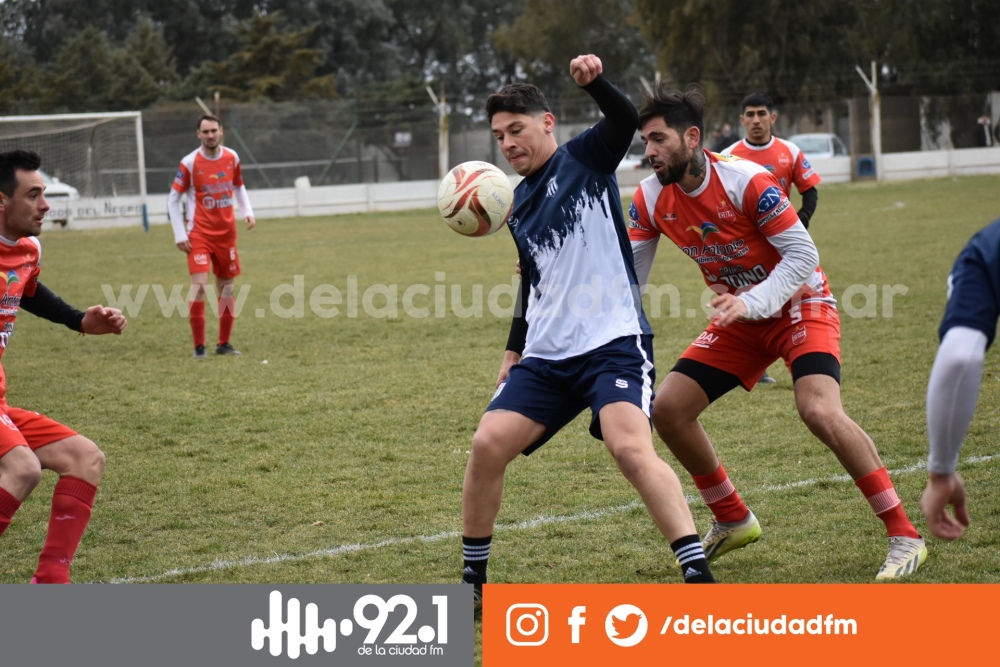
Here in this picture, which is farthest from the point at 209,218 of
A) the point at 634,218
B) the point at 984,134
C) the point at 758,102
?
the point at 984,134

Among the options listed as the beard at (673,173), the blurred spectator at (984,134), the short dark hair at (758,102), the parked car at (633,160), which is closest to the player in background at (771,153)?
the short dark hair at (758,102)

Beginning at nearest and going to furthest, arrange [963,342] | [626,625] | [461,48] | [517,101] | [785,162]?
[963,342] → [626,625] → [517,101] → [785,162] → [461,48]

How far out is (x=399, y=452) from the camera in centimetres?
682

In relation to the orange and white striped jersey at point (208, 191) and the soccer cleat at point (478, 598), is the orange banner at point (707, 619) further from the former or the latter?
the orange and white striped jersey at point (208, 191)

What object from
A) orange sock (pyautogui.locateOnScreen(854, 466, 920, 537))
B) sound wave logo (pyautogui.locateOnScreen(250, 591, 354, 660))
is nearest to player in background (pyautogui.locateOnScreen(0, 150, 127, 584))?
sound wave logo (pyautogui.locateOnScreen(250, 591, 354, 660))

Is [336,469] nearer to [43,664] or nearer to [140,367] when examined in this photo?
[43,664]

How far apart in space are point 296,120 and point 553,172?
29296mm

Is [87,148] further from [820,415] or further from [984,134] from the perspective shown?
[984,134]

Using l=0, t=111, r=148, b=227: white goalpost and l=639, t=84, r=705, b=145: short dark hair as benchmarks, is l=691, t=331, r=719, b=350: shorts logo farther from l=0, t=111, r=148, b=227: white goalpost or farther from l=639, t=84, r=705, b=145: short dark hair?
l=0, t=111, r=148, b=227: white goalpost

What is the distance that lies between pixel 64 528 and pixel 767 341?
2.93 metres

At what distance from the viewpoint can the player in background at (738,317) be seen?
444 centimetres

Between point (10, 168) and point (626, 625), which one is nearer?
point (626, 625)

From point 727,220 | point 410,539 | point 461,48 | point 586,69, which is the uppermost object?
point 461,48

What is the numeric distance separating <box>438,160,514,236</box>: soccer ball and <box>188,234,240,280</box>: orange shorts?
6609 mm
